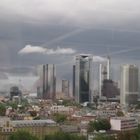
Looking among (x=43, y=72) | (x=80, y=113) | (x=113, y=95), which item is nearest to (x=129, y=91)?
(x=113, y=95)

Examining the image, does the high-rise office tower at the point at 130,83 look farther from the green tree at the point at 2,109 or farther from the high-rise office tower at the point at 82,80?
the green tree at the point at 2,109

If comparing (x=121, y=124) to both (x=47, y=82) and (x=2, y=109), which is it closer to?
(x=47, y=82)

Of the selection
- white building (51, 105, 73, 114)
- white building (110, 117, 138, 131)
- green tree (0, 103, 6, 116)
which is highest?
green tree (0, 103, 6, 116)

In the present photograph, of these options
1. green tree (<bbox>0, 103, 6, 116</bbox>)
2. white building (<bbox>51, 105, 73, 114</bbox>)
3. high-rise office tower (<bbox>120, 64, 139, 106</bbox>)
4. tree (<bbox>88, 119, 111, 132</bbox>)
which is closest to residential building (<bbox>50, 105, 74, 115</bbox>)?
white building (<bbox>51, 105, 73, 114</bbox>)

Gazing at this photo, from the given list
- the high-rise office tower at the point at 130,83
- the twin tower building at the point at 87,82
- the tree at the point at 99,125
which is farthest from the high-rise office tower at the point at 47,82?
the high-rise office tower at the point at 130,83

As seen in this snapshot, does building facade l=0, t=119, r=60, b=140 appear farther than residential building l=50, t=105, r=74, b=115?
No

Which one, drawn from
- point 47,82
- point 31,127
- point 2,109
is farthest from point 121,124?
point 2,109

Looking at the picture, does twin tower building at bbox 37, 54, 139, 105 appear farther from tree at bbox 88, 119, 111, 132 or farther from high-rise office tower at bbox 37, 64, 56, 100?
tree at bbox 88, 119, 111, 132

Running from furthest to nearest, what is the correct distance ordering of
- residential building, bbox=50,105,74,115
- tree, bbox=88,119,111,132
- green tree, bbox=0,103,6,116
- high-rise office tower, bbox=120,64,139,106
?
high-rise office tower, bbox=120,64,139,106, residential building, bbox=50,105,74,115, green tree, bbox=0,103,6,116, tree, bbox=88,119,111,132
